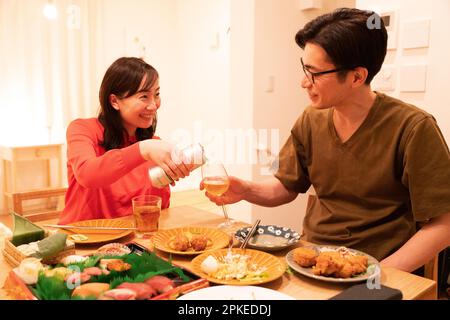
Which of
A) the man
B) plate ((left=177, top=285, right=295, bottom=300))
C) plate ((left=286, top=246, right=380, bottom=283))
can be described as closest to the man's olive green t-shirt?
the man

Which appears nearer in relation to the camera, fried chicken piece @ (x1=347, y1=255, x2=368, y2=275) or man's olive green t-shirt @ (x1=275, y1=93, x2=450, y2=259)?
fried chicken piece @ (x1=347, y1=255, x2=368, y2=275)


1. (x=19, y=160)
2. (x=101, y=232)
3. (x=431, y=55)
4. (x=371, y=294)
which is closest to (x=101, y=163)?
(x=101, y=232)

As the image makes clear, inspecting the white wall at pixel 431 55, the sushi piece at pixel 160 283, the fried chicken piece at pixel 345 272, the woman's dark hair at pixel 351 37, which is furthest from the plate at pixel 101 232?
the white wall at pixel 431 55

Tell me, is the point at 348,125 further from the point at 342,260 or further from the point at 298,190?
the point at 342,260

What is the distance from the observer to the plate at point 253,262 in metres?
0.93

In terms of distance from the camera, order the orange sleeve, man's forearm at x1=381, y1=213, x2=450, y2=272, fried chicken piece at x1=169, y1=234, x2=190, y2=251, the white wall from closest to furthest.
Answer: fried chicken piece at x1=169, y1=234, x2=190, y2=251
man's forearm at x1=381, y1=213, x2=450, y2=272
the orange sleeve
the white wall

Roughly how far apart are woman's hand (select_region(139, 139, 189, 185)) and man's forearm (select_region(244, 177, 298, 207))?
15.9 inches

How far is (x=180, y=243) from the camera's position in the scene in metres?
1.14

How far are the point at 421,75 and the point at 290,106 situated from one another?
3.75 ft

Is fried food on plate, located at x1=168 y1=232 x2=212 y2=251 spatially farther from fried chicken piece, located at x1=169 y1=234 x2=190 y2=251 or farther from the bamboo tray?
the bamboo tray

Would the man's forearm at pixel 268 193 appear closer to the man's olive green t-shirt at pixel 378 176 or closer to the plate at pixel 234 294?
the man's olive green t-shirt at pixel 378 176

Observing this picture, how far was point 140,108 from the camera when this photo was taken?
177cm

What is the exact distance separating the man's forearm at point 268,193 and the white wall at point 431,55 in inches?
45.2

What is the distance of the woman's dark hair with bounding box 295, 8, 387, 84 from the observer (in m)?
1.27
